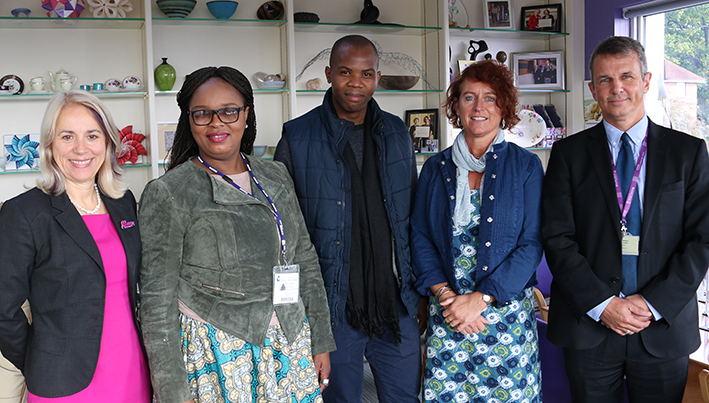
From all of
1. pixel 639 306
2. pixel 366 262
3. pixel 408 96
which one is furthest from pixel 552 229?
pixel 408 96

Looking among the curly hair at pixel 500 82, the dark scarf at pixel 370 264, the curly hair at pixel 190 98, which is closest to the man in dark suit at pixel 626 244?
the curly hair at pixel 500 82

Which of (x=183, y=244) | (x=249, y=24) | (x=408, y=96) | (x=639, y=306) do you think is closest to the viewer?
(x=183, y=244)

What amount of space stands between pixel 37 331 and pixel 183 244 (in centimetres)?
42

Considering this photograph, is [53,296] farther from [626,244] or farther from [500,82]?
[626,244]

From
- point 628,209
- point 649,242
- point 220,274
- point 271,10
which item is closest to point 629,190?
point 628,209

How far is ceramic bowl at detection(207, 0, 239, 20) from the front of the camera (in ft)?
12.7

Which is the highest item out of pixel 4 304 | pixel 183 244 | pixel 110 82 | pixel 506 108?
pixel 110 82

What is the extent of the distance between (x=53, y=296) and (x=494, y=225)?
133 cm

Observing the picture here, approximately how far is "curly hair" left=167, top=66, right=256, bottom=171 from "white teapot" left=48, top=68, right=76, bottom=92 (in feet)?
7.26

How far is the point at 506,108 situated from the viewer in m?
2.06

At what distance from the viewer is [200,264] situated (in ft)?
5.41

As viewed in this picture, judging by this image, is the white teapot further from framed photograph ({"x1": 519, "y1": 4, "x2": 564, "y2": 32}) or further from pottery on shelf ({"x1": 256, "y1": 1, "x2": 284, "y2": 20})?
framed photograph ({"x1": 519, "y1": 4, "x2": 564, "y2": 32})

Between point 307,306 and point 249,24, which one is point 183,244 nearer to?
point 307,306

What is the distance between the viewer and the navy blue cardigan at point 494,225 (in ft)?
6.35
